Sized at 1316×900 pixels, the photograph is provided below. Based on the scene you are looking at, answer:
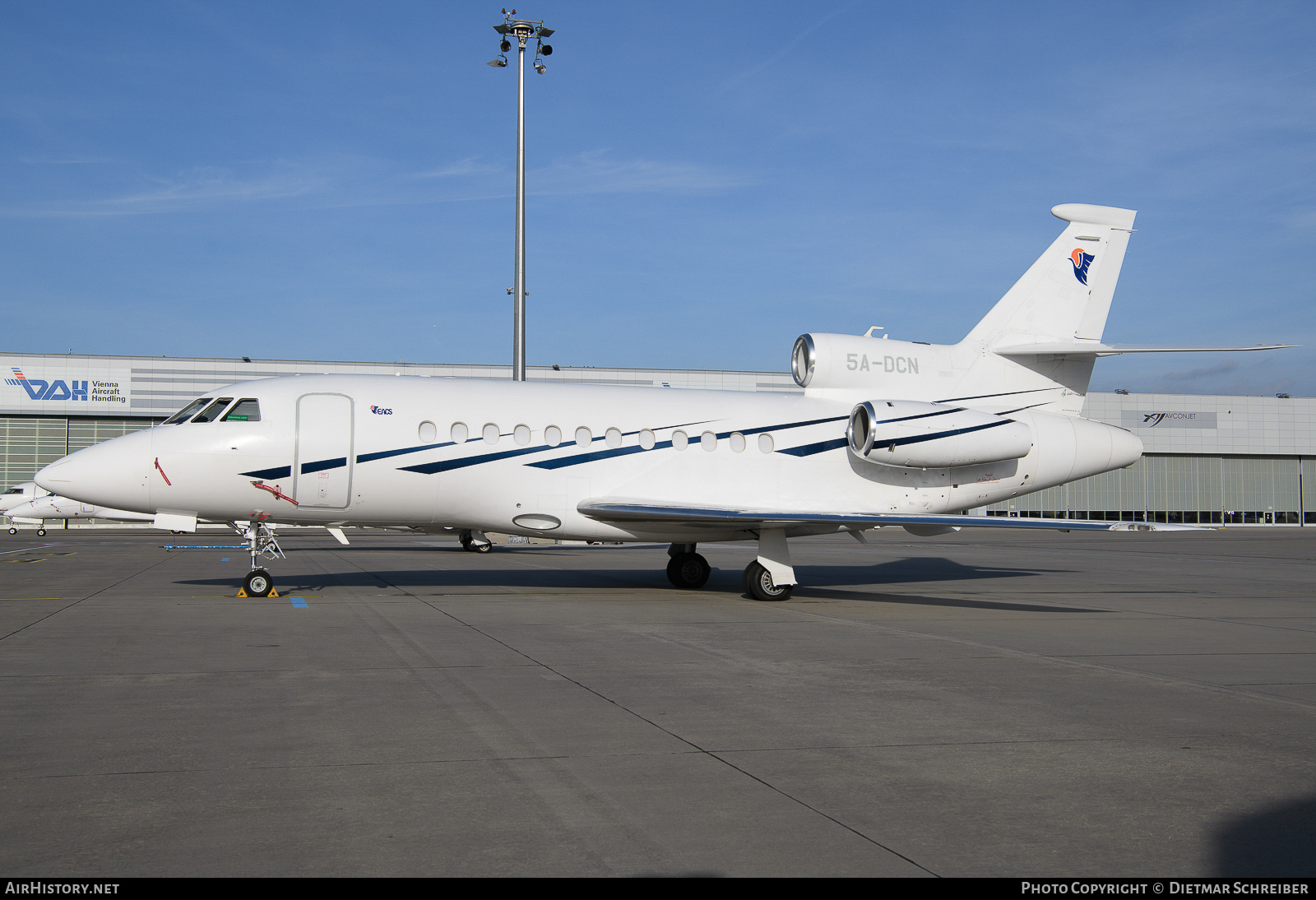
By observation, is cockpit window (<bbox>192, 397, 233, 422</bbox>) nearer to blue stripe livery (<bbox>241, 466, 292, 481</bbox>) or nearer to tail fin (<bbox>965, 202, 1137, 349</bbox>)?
blue stripe livery (<bbox>241, 466, 292, 481</bbox>)

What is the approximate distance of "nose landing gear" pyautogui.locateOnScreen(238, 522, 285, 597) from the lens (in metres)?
15.1

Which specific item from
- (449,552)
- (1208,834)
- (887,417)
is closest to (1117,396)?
(449,552)

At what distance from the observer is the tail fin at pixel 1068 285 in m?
18.5

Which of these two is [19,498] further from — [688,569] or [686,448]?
[686,448]

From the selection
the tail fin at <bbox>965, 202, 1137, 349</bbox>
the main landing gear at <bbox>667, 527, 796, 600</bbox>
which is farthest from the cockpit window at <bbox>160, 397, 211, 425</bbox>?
the tail fin at <bbox>965, 202, 1137, 349</bbox>

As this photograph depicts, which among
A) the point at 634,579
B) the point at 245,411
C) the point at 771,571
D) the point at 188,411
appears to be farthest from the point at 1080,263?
the point at 188,411

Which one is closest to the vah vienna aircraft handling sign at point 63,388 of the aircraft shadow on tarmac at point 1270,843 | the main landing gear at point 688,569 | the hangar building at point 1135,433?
the hangar building at point 1135,433

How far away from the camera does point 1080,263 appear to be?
1856 cm

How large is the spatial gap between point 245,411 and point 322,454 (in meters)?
1.35

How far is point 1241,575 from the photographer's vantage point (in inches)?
906

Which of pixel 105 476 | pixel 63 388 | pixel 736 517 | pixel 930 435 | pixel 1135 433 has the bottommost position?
pixel 736 517

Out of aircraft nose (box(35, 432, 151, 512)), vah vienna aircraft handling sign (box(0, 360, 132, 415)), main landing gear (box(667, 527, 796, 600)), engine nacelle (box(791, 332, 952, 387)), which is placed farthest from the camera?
vah vienna aircraft handling sign (box(0, 360, 132, 415))

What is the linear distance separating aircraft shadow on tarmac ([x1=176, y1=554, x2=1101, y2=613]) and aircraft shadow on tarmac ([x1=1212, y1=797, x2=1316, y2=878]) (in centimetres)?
1033

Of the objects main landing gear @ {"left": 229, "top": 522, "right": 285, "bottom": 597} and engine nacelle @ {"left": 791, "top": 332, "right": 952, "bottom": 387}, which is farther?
engine nacelle @ {"left": 791, "top": 332, "right": 952, "bottom": 387}
